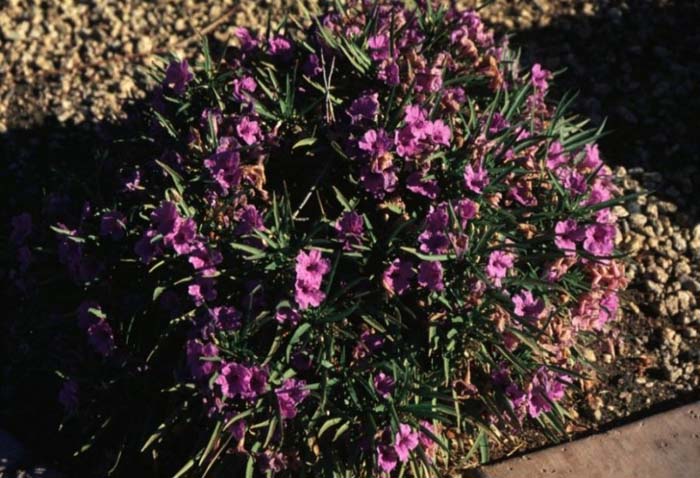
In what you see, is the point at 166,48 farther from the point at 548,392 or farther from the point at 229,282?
the point at 548,392

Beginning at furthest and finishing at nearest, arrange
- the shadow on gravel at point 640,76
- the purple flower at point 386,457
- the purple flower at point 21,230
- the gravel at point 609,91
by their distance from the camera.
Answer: the shadow on gravel at point 640,76 < the gravel at point 609,91 < the purple flower at point 21,230 < the purple flower at point 386,457

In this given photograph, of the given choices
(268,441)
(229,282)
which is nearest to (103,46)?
(229,282)

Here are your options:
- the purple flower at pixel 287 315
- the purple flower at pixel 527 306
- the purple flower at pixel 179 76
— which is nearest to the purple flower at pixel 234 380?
the purple flower at pixel 287 315

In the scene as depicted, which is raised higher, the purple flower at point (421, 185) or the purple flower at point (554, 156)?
the purple flower at point (421, 185)

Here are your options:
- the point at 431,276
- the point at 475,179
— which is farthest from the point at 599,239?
the point at 431,276

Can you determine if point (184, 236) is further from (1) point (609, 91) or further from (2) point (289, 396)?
(1) point (609, 91)

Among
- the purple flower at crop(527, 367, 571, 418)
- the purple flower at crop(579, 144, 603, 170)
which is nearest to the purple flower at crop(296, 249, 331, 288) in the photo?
the purple flower at crop(527, 367, 571, 418)

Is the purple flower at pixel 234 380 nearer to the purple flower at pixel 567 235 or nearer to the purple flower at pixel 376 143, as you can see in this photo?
the purple flower at pixel 376 143
